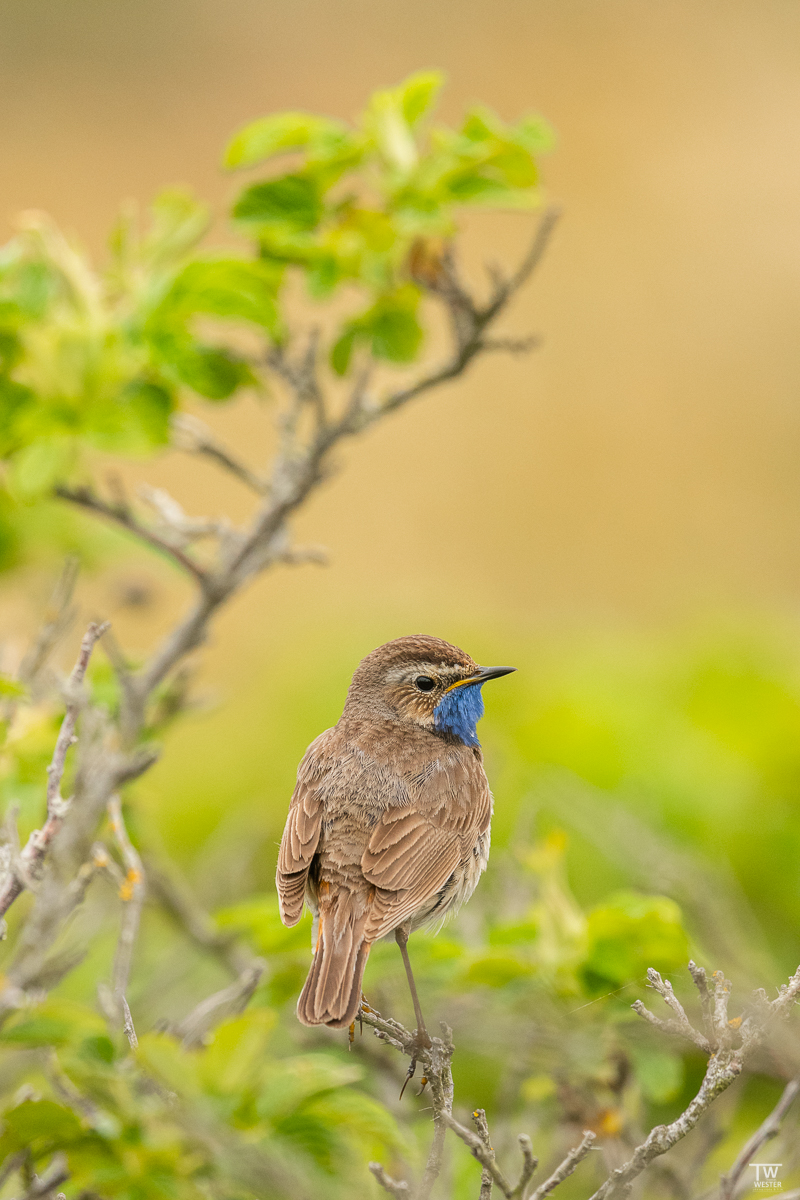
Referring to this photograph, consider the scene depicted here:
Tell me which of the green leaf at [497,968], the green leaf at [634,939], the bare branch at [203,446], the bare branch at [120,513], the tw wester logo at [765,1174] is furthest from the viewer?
the bare branch at [203,446]

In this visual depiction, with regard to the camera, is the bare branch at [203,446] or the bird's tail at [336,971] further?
the bare branch at [203,446]

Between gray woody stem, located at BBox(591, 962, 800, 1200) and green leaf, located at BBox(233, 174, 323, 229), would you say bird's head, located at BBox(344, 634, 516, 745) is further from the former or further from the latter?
green leaf, located at BBox(233, 174, 323, 229)

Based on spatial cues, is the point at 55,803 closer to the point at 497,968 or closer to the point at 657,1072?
the point at 497,968

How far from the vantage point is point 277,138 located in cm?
309

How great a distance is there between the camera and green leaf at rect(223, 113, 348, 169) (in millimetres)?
3090

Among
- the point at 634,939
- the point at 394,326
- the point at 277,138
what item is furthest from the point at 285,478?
the point at 634,939

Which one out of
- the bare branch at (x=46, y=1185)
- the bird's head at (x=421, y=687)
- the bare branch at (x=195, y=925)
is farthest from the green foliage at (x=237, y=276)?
the bare branch at (x=46, y=1185)

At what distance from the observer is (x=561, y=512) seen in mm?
12703

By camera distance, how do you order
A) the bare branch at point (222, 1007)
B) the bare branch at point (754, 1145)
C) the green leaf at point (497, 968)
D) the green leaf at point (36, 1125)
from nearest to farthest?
1. the green leaf at point (36, 1125)
2. the bare branch at point (754, 1145)
3. the bare branch at point (222, 1007)
4. the green leaf at point (497, 968)

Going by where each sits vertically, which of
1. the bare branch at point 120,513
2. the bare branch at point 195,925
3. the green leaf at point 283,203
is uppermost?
the green leaf at point 283,203

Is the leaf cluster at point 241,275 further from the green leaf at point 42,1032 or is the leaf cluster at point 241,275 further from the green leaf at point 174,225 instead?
the green leaf at point 42,1032

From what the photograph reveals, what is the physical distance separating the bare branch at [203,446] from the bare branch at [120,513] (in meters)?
0.26

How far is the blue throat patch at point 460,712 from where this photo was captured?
1979 mm

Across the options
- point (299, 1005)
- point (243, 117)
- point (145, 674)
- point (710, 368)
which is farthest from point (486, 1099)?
point (243, 117)
